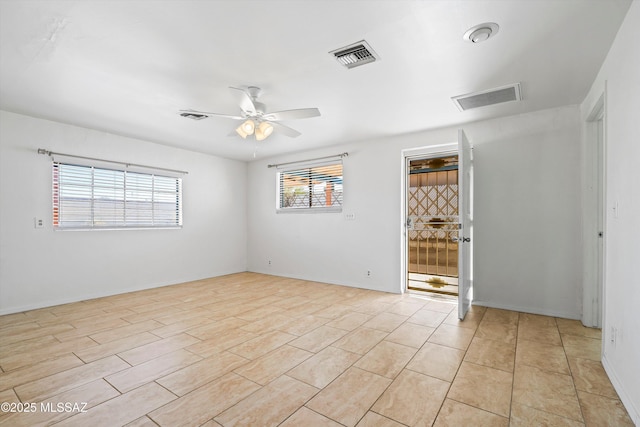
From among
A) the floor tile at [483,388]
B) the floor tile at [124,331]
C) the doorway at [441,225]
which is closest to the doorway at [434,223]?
the doorway at [441,225]

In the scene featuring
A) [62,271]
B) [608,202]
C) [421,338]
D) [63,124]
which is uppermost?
[63,124]

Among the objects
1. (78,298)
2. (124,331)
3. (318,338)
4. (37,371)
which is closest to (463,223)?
(318,338)

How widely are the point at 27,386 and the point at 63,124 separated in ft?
10.8

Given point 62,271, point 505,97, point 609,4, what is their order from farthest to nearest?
point 62,271 < point 505,97 < point 609,4

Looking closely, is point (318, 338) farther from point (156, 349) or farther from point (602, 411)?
point (602, 411)

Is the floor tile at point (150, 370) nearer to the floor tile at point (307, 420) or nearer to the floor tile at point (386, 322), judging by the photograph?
the floor tile at point (307, 420)

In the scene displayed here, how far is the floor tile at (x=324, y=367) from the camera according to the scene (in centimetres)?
196

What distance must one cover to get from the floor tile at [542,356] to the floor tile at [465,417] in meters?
0.82

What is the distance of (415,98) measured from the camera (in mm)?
2986

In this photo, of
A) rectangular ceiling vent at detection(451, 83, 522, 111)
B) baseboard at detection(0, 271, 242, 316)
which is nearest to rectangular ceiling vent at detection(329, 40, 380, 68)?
rectangular ceiling vent at detection(451, 83, 522, 111)

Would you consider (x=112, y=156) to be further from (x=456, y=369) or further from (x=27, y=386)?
(x=456, y=369)

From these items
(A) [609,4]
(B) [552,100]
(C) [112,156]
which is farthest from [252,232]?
(A) [609,4]

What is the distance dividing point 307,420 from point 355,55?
2380mm

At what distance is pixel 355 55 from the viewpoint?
2.20 m
